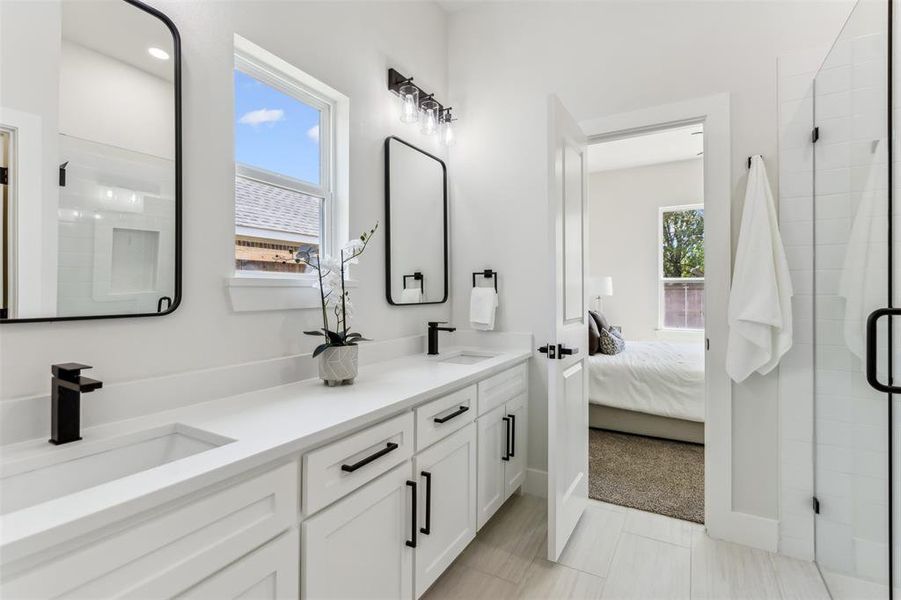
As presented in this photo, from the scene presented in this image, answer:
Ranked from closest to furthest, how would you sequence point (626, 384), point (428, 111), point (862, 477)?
point (862, 477)
point (428, 111)
point (626, 384)

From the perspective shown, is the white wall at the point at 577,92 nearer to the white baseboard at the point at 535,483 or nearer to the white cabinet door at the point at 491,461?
the white baseboard at the point at 535,483

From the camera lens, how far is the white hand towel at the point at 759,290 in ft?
6.15

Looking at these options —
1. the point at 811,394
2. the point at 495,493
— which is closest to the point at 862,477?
the point at 811,394

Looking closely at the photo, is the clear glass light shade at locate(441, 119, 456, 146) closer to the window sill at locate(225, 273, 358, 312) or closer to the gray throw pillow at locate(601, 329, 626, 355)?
the window sill at locate(225, 273, 358, 312)

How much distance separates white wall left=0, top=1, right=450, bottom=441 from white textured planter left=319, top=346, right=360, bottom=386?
0.21 m

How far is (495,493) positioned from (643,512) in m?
0.88

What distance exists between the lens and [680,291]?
17.6 ft

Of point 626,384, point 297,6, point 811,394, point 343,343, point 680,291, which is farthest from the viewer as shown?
point 680,291

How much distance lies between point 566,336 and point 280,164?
1.46 m

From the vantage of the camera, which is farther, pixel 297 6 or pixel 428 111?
pixel 428 111

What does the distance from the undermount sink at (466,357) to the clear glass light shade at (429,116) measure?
1326mm

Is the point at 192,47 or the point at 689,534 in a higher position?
the point at 192,47

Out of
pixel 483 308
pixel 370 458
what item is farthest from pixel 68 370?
pixel 483 308

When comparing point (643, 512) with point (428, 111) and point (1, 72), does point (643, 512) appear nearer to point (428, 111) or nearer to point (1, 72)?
point (428, 111)
